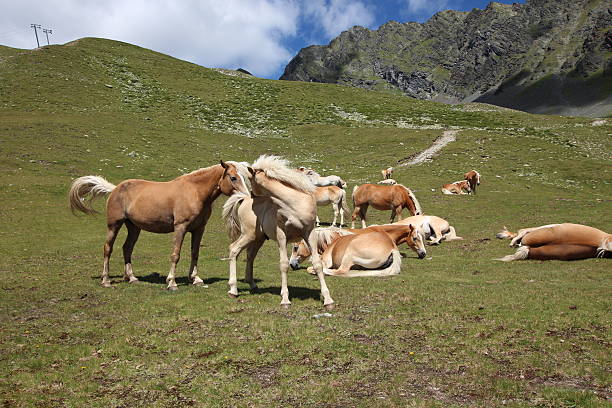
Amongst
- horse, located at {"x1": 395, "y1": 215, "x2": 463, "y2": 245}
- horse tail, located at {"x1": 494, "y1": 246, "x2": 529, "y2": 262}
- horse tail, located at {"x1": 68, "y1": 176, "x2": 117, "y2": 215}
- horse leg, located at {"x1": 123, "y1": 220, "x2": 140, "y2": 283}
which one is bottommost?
horse tail, located at {"x1": 494, "y1": 246, "x2": 529, "y2": 262}

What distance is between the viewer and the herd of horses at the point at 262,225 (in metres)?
10.2

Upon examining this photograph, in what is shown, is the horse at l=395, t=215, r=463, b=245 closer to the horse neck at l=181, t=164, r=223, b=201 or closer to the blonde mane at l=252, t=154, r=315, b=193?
the horse neck at l=181, t=164, r=223, b=201

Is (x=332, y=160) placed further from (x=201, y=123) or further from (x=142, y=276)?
(x=142, y=276)

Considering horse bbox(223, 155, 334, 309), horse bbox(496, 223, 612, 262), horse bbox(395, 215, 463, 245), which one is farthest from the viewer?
horse bbox(395, 215, 463, 245)

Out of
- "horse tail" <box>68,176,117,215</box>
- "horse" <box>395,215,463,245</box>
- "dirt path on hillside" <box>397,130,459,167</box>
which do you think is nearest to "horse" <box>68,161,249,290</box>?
"horse tail" <box>68,176,117,215</box>

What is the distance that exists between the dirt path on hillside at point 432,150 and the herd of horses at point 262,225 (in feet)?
96.8

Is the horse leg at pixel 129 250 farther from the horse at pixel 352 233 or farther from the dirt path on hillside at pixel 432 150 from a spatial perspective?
the dirt path on hillside at pixel 432 150

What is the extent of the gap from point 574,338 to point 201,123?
183 ft

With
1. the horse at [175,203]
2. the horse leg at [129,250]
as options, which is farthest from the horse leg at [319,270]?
the horse leg at [129,250]

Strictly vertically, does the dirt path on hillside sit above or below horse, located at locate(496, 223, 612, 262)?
above

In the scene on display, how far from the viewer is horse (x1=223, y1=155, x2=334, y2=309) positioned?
10023 mm

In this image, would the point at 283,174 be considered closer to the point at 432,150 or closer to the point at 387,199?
the point at 387,199

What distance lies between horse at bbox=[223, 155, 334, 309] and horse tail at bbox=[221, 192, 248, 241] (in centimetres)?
72

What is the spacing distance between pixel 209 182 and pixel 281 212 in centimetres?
329
